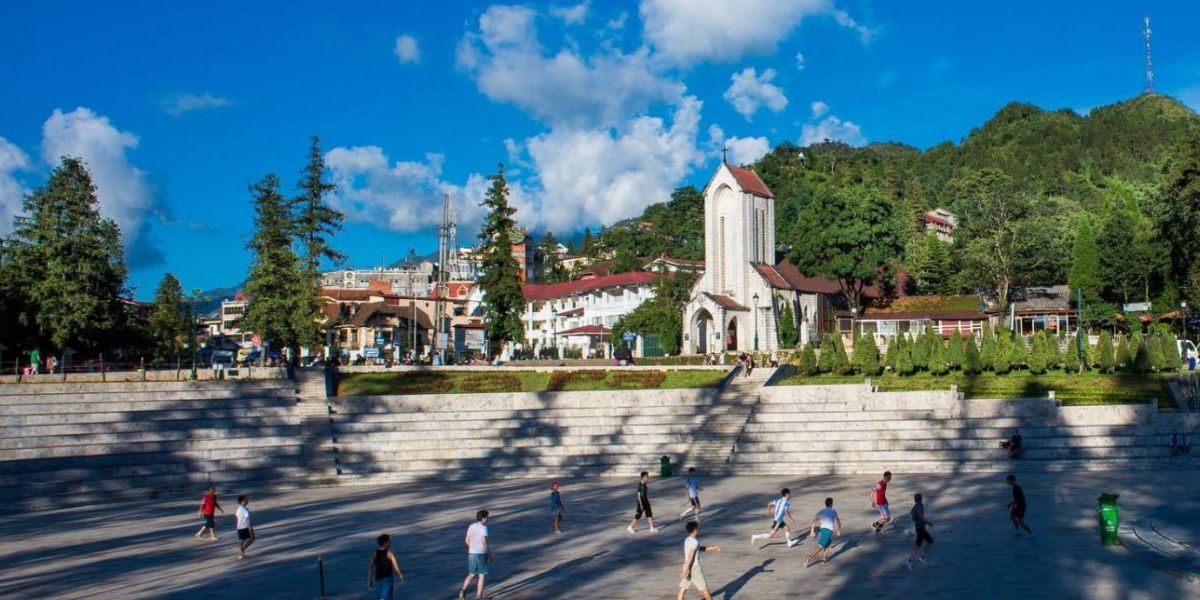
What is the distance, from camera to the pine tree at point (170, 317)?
76.0m

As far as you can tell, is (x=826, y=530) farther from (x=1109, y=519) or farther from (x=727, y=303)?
(x=727, y=303)

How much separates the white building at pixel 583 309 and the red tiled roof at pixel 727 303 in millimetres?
15202

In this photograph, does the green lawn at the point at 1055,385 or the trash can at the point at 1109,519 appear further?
the green lawn at the point at 1055,385

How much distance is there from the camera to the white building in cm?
8162

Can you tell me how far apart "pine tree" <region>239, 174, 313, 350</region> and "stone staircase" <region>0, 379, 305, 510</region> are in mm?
14717

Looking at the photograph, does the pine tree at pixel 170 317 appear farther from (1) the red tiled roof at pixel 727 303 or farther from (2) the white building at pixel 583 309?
(1) the red tiled roof at pixel 727 303

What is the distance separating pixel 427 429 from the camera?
1463 inches

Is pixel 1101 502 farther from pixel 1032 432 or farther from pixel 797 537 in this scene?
pixel 1032 432

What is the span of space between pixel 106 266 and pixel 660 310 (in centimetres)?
3678

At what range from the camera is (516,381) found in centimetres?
4456

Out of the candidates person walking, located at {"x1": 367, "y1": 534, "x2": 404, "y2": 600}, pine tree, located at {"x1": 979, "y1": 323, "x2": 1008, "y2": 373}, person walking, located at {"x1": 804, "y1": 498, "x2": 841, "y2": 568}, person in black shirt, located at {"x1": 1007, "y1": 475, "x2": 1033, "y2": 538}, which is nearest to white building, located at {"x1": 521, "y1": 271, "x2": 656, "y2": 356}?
pine tree, located at {"x1": 979, "y1": 323, "x2": 1008, "y2": 373}

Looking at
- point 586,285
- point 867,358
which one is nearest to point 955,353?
point 867,358

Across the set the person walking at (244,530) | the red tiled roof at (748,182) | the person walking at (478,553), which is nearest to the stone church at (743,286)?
the red tiled roof at (748,182)

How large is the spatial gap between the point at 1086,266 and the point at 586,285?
4059 centimetres
